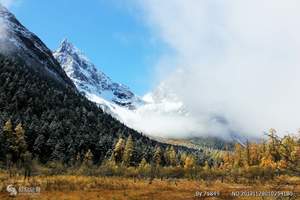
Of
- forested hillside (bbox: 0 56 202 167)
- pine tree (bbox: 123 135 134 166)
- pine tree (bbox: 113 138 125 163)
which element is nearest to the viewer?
forested hillside (bbox: 0 56 202 167)

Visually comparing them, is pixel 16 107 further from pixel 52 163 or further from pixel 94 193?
pixel 94 193

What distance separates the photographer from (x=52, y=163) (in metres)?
107

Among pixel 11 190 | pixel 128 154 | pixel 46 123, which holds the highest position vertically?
pixel 46 123

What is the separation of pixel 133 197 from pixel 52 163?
2775 inches

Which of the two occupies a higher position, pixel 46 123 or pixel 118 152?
pixel 46 123

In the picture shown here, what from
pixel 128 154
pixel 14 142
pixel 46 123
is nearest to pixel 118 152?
pixel 128 154

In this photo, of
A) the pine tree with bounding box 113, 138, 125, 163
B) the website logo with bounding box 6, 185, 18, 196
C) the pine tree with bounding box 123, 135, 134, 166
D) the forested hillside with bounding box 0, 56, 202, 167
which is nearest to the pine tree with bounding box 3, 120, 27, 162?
the forested hillside with bounding box 0, 56, 202, 167

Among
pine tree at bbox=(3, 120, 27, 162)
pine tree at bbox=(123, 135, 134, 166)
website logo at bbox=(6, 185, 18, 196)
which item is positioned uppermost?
pine tree at bbox=(123, 135, 134, 166)

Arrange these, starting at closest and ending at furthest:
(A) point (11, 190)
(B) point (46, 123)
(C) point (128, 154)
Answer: (A) point (11, 190) → (B) point (46, 123) → (C) point (128, 154)

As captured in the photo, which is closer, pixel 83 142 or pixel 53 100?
pixel 83 142

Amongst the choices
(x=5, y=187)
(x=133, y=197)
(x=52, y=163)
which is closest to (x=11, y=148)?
(x=52, y=163)

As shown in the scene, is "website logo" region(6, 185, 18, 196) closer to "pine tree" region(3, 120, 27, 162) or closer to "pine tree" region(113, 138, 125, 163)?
"pine tree" region(3, 120, 27, 162)

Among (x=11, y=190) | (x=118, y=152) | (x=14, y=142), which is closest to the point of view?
(x=11, y=190)

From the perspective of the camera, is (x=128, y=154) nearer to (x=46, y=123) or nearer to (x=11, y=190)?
(x=46, y=123)
